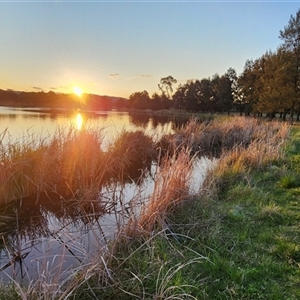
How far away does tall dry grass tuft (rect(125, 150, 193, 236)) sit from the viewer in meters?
2.83

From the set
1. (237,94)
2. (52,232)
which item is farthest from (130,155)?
(237,94)

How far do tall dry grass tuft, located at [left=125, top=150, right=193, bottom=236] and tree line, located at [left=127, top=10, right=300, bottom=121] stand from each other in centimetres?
2036

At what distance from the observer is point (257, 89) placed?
28.4 m

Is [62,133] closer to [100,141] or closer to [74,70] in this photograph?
[100,141]

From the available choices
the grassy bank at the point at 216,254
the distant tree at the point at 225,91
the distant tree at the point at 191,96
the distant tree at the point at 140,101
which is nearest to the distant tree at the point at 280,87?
the distant tree at the point at 225,91

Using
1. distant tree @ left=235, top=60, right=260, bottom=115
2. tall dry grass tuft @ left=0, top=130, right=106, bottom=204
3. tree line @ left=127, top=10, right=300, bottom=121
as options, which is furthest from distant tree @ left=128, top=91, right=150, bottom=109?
tall dry grass tuft @ left=0, top=130, right=106, bottom=204

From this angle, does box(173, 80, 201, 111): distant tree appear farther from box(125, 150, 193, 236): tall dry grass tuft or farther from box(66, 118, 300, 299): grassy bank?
box(125, 150, 193, 236): tall dry grass tuft

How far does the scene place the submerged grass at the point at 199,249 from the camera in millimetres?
2002

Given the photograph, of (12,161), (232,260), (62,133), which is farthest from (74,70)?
(232,260)

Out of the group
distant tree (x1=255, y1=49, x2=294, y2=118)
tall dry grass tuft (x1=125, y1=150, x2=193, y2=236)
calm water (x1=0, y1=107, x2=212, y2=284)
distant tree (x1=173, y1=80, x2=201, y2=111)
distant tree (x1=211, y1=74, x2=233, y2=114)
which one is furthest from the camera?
distant tree (x1=173, y1=80, x2=201, y2=111)

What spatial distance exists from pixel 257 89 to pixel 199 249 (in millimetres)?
29278

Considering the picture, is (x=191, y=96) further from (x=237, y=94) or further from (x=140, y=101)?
(x=140, y=101)

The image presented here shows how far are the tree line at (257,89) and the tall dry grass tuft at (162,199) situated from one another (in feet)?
66.8

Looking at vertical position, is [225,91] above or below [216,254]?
above
